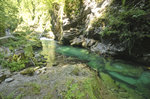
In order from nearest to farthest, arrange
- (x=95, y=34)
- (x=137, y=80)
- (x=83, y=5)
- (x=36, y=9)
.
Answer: (x=137, y=80) → (x=95, y=34) → (x=83, y=5) → (x=36, y=9)

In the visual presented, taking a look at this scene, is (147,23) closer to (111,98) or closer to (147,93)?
(147,93)

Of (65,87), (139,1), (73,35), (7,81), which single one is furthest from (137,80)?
(73,35)

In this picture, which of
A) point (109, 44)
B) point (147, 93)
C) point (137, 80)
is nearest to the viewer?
point (147, 93)

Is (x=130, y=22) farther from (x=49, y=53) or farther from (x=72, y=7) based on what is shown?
(x=72, y=7)

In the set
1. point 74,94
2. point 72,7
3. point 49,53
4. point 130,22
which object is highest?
point 72,7

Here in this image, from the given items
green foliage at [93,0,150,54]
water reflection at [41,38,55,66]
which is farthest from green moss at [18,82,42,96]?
green foliage at [93,0,150,54]

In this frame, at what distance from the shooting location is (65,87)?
10.6ft

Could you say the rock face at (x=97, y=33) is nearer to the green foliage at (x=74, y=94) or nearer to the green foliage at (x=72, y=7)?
the green foliage at (x=72, y=7)

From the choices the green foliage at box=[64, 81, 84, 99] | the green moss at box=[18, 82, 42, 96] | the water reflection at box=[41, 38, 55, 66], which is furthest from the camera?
the water reflection at box=[41, 38, 55, 66]

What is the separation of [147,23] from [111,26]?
110 inches

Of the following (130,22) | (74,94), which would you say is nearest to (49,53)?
(74,94)

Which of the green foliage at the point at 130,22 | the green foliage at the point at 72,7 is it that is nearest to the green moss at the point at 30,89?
the green foliage at the point at 130,22

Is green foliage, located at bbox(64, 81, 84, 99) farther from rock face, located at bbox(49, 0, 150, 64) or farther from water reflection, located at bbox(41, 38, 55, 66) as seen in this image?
rock face, located at bbox(49, 0, 150, 64)

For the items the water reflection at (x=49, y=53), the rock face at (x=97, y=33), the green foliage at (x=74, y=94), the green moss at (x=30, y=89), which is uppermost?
the rock face at (x=97, y=33)
